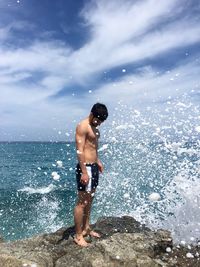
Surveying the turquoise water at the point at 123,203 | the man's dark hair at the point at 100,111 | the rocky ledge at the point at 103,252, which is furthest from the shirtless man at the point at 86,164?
the turquoise water at the point at 123,203

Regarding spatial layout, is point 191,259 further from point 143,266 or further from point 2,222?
point 2,222

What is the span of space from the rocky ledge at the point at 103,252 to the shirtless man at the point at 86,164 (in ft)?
0.98

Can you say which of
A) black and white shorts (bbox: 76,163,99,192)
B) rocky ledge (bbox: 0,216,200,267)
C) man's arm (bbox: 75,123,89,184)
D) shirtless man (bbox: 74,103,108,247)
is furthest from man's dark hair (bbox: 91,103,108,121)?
rocky ledge (bbox: 0,216,200,267)

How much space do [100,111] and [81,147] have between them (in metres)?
0.65

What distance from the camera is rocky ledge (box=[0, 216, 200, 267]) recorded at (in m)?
5.22

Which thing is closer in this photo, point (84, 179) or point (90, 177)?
point (84, 179)

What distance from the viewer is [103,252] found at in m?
5.43

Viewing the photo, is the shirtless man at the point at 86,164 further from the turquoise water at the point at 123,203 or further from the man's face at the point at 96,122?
the turquoise water at the point at 123,203

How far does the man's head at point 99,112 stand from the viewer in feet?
19.4

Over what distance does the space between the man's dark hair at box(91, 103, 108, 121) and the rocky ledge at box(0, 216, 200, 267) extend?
1.90 meters

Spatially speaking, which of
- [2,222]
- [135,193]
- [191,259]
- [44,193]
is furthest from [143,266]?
[44,193]

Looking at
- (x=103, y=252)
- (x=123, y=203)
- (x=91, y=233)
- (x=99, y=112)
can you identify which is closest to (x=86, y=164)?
(x=99, y=112)

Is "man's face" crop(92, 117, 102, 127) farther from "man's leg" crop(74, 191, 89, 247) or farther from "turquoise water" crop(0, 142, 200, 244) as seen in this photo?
"turquoise water" crop(0, 142, 200, 244)

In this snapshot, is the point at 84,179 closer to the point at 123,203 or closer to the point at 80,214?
the point at 80,214
